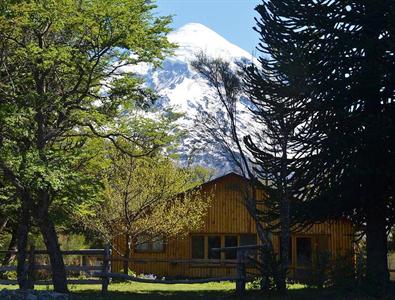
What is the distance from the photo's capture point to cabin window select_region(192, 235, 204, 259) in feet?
93.5

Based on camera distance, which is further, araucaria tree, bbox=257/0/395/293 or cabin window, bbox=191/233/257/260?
cabin window, bbox=191/233/257/260

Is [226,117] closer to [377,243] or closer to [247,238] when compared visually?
[377,243]

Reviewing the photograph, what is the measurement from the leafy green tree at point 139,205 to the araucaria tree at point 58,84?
729cm

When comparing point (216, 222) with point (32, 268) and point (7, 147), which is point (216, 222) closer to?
point (32, 268)

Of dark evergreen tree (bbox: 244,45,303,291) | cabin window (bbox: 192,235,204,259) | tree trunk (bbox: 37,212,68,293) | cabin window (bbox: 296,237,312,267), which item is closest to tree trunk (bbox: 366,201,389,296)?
dark evergreen tree (bbox: 244,45,303,291)

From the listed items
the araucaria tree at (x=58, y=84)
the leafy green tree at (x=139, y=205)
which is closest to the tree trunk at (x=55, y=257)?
the araucaria tree at (x=58, y=84)

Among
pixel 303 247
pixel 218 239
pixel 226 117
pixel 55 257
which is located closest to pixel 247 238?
pixel 218 239

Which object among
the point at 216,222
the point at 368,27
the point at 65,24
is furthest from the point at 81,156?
the point at 216,222

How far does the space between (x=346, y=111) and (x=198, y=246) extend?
50.2 feet

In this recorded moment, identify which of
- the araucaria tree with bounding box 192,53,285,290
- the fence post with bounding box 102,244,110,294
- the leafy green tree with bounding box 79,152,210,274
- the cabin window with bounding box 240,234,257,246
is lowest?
the fence post with bounding box 102,244,110,294

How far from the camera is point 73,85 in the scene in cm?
1583

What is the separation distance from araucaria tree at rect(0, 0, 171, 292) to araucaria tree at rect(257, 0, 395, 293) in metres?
3.92

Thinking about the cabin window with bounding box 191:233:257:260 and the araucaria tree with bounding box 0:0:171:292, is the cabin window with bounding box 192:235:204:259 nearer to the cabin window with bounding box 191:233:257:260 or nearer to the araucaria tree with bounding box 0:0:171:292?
the cabin window with bounding box 191:233:257:260

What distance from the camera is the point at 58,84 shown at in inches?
603
